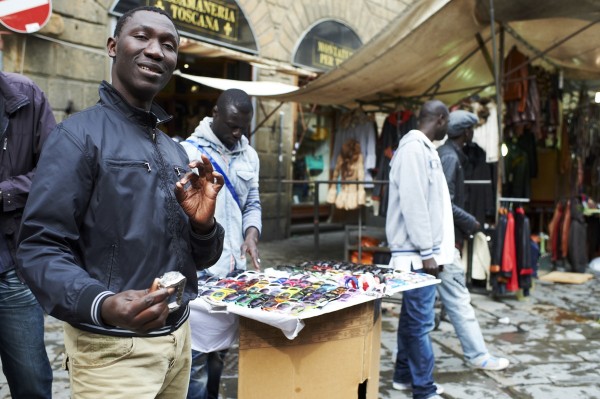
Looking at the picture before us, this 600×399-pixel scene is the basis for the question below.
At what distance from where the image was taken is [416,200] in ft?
11.7

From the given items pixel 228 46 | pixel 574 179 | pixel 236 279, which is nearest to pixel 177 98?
pixel 228 46

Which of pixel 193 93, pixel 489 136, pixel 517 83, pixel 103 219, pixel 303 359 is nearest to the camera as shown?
pixel 103 219

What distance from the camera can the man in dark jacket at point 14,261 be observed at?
7.74ft

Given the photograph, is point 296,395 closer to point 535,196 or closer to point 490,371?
point 490,371

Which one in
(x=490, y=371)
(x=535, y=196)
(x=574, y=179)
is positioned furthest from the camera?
(x=535, y=196)

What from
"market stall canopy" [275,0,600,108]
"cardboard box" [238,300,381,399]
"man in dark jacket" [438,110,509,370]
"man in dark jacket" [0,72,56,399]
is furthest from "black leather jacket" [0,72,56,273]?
"market stall canopy" [275,0,600,108]

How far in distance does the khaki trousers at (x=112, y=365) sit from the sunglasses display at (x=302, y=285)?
87cm

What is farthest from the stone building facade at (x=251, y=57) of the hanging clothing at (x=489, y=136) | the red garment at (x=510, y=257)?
the red garment at (x=510, y=257)

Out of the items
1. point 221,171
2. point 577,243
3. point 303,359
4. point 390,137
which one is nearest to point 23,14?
point 221,171

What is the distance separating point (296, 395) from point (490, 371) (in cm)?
232

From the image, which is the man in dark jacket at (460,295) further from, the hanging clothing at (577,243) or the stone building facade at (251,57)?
the hanging clothing at (577,243)

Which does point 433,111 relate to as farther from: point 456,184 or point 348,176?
→ point 348,176

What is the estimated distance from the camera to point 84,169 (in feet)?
4.92

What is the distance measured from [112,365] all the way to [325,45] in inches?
444
